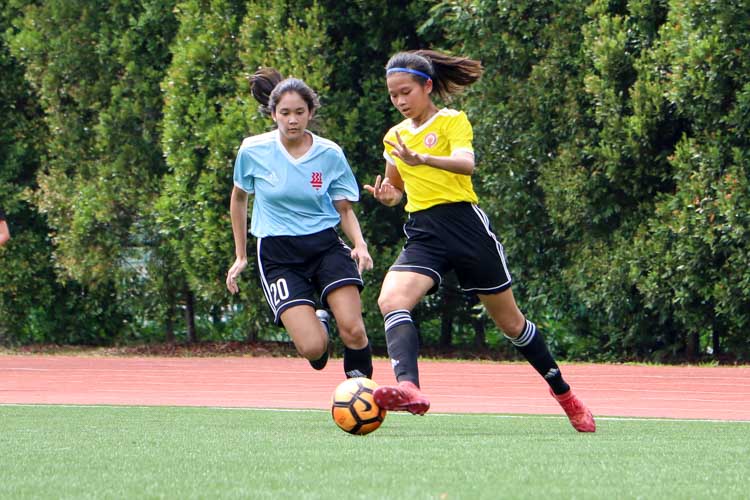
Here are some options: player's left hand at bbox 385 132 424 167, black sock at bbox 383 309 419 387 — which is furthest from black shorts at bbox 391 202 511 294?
player's left hand at bbox 385 132 424 167

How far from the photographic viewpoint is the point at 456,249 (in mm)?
7645

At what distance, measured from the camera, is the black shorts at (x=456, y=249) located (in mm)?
7652

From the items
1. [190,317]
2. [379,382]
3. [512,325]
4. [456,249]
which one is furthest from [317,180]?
[190,317]

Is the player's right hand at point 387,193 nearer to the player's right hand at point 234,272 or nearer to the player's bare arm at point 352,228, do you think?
the player's bare arm at point 352,228

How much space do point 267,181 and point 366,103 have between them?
10284 millimetres

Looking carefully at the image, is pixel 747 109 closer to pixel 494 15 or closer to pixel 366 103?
pixel 494 15

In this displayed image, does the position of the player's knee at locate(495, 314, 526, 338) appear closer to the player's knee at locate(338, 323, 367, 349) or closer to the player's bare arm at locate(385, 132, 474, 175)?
the player's bare arm at locate(385, 132, 474, 175)

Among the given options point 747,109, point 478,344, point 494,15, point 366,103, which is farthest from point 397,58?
point 478,344

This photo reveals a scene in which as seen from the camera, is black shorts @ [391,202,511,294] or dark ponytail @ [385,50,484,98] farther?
dark ponytail @ [385,50,484,98]

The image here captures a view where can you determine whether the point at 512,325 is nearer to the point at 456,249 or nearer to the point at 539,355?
the point at 539,355

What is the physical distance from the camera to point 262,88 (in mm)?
9305

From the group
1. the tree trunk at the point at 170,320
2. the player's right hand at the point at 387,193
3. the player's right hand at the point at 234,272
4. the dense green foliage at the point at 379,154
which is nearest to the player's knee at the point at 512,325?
the player's right hand at the point at 387,193

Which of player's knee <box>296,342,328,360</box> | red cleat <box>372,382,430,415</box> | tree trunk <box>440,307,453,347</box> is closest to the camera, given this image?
red cleat <box>372,382,430,415</box>

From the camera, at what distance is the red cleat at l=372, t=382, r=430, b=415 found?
679cm
